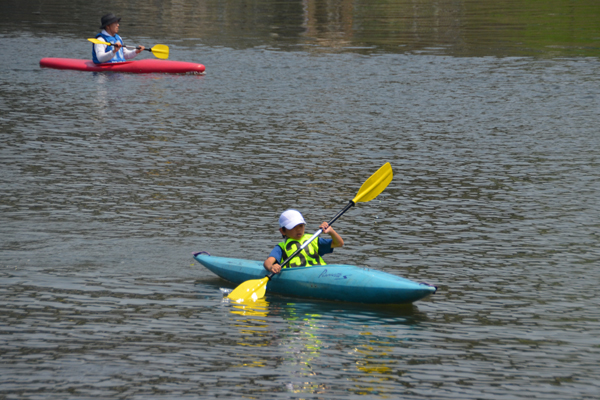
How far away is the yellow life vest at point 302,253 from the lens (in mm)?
9055

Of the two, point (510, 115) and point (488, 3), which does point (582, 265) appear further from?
point (488, 3)

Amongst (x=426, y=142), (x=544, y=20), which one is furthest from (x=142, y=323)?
(x=544, y=20)

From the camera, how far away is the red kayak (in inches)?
912

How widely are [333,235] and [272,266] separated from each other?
0.78 metres

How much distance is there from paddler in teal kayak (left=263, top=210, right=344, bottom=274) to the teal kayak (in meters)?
0.19

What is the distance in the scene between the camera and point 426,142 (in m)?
15.9

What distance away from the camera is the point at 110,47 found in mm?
22891

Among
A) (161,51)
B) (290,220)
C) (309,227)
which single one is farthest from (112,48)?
(290,220)

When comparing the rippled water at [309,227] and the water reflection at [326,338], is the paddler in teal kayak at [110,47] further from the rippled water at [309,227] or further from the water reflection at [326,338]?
the water reflection at [326,338]

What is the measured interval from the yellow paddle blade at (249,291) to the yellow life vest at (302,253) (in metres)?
0.42

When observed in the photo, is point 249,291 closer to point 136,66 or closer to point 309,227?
point 309,227

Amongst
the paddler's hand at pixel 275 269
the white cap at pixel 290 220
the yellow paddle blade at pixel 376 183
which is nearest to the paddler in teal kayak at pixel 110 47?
the yellow paddle blade at pixel 376 183

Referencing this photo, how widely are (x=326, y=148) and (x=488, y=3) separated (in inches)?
1209

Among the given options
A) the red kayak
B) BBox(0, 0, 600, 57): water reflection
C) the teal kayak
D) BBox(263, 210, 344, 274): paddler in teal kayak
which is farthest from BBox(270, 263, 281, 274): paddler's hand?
BBox(0, 0, 600, 57): water reflection
